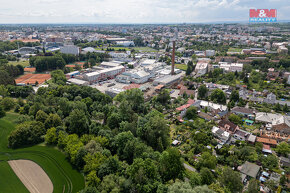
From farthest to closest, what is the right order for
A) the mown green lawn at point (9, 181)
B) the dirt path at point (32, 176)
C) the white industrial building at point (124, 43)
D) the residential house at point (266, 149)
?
1. the white industrial building at point (124, 43)
2. the residential house at point (266, 149)
3. the dirt path at point (32, 176)
4. the mown green lawn at point (9, 181)

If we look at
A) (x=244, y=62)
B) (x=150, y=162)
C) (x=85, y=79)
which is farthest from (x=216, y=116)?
(x=244, y=62)

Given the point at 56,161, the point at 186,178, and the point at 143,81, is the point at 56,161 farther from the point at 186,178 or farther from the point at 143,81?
the point at 143,81

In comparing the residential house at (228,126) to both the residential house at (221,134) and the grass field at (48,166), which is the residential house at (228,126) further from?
the grass field at (48,166)

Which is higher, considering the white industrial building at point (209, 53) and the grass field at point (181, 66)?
the white industrial building at point (209, 53)

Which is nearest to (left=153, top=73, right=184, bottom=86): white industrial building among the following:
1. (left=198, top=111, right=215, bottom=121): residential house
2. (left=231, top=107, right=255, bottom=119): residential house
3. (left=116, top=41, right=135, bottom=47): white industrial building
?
(left=198, top=111, right=215, bottom=121): residential house

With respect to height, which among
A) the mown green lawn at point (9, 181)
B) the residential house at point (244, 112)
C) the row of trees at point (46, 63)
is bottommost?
the mown green lawn at point (9, 181)

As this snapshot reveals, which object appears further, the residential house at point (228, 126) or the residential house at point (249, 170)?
the residential house at point (228, 126)

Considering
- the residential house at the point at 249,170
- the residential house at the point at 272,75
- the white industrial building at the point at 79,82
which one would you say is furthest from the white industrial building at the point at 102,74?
the residential house at the point at 272,75

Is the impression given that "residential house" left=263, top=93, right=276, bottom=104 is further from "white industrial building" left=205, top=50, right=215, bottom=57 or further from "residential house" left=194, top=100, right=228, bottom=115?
"white industrial building" left=205, top=50, right=215, bottom=57
